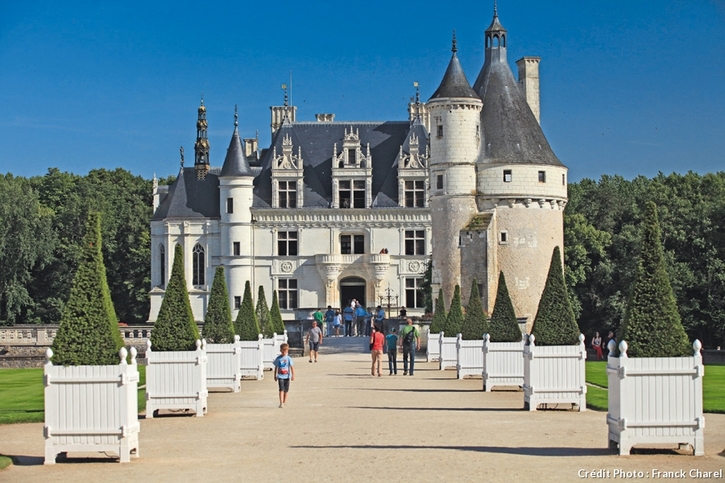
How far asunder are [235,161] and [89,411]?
49178 millimetres

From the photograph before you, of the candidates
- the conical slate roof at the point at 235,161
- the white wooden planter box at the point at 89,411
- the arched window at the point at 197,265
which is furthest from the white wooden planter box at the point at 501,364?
the arched window at the point at 197,265

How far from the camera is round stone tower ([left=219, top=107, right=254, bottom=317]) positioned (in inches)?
2415

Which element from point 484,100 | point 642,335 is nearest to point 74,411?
point 642,335

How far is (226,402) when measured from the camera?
68.4 ft

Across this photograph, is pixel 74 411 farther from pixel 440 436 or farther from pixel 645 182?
pixel 645 182

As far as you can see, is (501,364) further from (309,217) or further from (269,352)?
(309,217)

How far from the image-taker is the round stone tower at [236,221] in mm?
61344

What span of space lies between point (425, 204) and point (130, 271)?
18392 millimetres

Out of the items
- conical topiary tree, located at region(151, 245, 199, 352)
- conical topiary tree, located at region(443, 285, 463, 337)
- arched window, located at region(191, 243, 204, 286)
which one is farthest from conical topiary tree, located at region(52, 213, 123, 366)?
arched window, located at region(191, 243, 204, 286)

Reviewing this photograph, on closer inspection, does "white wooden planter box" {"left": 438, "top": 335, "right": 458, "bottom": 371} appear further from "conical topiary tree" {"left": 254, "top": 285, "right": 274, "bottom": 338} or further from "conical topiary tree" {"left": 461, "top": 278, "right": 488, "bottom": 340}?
"conical topiary tree" {"left": 254, "top": 285, "right": 274, "bottom": 338}

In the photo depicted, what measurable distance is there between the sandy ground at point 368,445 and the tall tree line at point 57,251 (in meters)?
46.4

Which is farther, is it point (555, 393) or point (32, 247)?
point (32, 247)

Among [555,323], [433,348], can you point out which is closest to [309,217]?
[433,348]

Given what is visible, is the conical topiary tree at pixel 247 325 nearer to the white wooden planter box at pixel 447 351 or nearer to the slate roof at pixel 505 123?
the white wooden planter box at pixel 447 351
